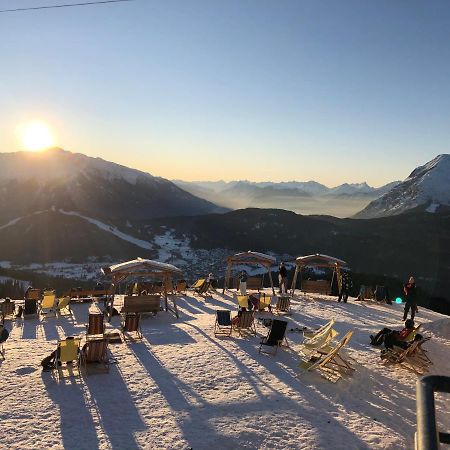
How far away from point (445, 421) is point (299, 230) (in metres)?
122

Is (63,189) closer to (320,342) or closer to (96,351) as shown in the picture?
(96,351)

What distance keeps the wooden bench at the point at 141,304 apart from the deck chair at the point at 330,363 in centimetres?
737

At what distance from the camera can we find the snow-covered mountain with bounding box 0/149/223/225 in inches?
5428

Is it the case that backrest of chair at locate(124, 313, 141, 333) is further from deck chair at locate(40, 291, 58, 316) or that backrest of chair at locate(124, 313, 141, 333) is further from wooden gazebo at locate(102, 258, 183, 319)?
deck chair at locate(40, 291, 58, 316)

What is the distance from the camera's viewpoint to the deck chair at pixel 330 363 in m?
9.91

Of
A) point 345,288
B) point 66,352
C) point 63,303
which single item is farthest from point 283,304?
point 66,352

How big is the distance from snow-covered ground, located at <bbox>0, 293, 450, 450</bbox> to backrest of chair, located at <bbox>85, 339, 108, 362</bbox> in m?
0.46

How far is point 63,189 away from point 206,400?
523ft

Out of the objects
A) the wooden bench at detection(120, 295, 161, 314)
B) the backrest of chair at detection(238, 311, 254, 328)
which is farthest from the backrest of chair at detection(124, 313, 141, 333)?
the backrest of chair at detection(238, 311, 254, 328)

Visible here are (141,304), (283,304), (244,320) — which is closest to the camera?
(244,320)

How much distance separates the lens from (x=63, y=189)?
156 metres

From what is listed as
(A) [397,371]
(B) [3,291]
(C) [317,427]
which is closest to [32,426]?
(C) [317,427]

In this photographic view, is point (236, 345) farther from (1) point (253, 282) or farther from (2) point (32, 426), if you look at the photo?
(1) point (253, 282)

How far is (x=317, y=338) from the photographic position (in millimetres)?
11281
